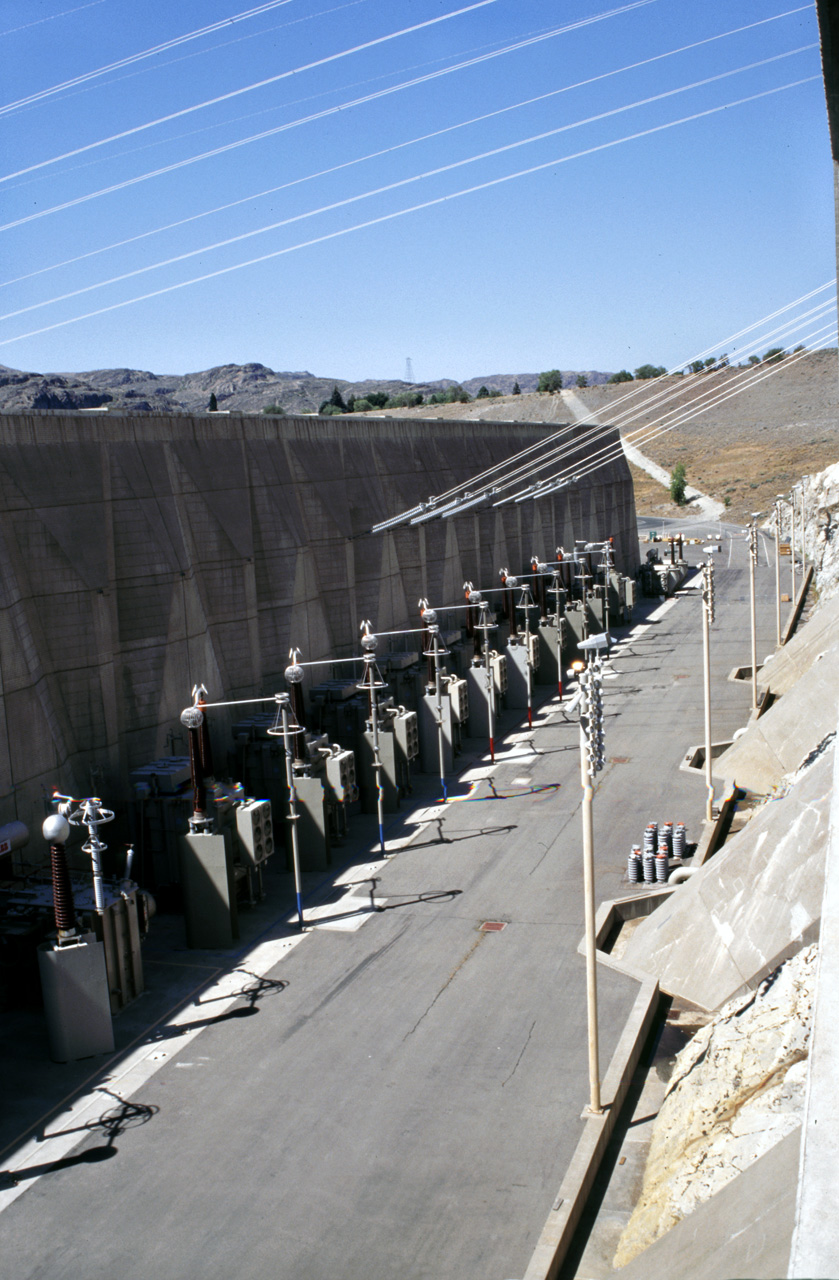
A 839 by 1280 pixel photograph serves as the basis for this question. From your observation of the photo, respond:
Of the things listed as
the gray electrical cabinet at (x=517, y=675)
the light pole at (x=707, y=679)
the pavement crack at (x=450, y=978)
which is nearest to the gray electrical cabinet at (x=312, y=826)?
the pavement crack at (x=450, y=978)

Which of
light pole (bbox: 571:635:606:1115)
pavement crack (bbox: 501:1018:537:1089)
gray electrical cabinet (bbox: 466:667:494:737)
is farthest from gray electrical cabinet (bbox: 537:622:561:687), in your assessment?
light pole (bbox: 571:635:606:1115)

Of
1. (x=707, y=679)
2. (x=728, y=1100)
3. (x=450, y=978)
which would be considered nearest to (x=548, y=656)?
(x=707, y=679)

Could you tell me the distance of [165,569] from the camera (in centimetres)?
2284

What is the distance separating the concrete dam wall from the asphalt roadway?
4.42 metres

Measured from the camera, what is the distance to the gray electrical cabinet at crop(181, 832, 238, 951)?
17.7m

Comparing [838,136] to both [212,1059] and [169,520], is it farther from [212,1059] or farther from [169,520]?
[169,520]

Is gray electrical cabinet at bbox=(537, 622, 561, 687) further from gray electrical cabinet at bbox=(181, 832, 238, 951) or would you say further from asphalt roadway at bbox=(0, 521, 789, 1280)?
gray electrical cabinet at bbox=(181, 832, 238, 951)

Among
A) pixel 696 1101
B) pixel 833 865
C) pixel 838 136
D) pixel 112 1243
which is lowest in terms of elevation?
pixel 112 1243

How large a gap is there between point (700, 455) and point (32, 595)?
112065 millimetres

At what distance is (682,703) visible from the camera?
34.2 metres

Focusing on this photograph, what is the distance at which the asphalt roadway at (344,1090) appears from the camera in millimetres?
10750

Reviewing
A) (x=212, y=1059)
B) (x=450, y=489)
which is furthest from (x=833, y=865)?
(x=450, y=489)

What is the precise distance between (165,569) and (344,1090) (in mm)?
12662

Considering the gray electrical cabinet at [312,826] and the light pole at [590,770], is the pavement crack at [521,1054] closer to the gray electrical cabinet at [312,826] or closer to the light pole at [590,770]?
the light pole at [590,770]
